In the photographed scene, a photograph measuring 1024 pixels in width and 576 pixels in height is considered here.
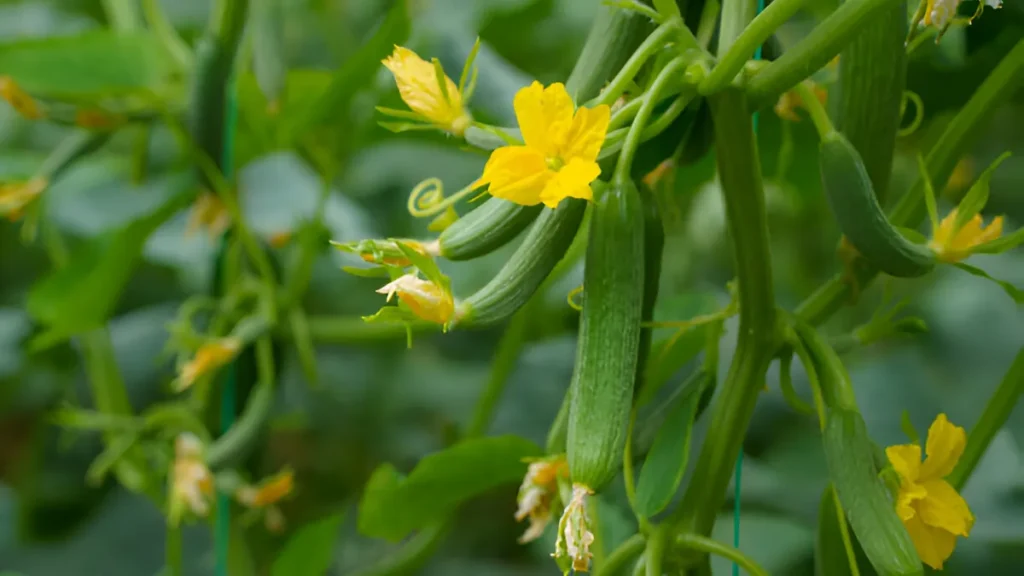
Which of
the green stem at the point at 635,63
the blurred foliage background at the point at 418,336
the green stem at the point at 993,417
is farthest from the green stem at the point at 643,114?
the green stem at the point at 993,417

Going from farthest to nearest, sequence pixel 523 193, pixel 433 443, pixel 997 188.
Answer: pixel 433 443 < pixel 997 188 < pixel 523 193

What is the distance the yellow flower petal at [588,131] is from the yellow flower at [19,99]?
55 cm

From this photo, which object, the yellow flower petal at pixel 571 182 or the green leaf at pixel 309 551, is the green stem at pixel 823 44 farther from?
the green leaf at pixel 309 551

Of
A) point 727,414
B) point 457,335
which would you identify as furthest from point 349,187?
point 727,414

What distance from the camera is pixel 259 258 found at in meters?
0.71

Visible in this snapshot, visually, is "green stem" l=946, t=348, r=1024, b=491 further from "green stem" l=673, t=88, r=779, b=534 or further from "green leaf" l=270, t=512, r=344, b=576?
"green leaf" l=270, t=512, r=344, b=576

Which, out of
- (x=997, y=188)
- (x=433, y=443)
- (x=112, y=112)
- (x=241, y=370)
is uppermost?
(x=997, y=188)

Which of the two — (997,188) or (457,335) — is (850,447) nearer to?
(997,188)

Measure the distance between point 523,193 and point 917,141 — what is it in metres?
0.53

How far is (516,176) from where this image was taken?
29 centimetres

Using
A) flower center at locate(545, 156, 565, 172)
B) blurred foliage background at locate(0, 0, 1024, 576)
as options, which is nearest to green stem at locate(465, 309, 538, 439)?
blurred foliage background at locate(0, 0, 1024, 576)

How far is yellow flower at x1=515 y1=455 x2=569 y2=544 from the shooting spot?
417 mm

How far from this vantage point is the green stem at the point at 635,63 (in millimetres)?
310

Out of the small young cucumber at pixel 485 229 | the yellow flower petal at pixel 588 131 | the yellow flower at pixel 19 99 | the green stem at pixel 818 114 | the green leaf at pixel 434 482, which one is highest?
the green stem at pixel 818 114
